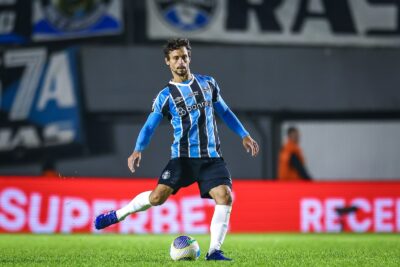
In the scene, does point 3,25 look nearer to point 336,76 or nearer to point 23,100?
point 23,100

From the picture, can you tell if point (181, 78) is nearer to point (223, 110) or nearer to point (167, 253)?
point (223, 110)

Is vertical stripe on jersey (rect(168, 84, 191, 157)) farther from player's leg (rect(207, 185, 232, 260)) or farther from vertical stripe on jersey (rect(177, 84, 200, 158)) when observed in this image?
player's leg (rect(207, 185, 232, 260))

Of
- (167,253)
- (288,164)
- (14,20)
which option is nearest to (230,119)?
(167,253)

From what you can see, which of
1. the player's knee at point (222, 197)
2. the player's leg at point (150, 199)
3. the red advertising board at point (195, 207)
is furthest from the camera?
the red advertising board at point (195, 207)

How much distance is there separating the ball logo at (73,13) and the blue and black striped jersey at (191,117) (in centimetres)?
1182

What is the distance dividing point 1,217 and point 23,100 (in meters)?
5.73

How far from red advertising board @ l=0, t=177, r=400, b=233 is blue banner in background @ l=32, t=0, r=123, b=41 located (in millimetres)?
5302

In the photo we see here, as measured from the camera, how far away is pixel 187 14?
19.7 meters

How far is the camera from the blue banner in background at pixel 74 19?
19.3 meters

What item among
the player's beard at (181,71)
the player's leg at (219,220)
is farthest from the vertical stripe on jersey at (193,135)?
the player's leg at (219,220)

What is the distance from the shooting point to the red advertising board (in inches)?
556

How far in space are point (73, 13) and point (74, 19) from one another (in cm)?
13

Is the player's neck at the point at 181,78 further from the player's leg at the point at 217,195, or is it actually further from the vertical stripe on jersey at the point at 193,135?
the player's leg at the point at 217,195

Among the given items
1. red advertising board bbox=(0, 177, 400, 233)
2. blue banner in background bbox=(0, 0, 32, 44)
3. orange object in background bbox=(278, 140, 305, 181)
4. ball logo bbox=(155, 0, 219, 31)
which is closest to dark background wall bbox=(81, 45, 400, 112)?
ball logo bbox=(155, 0, 219, 31)
